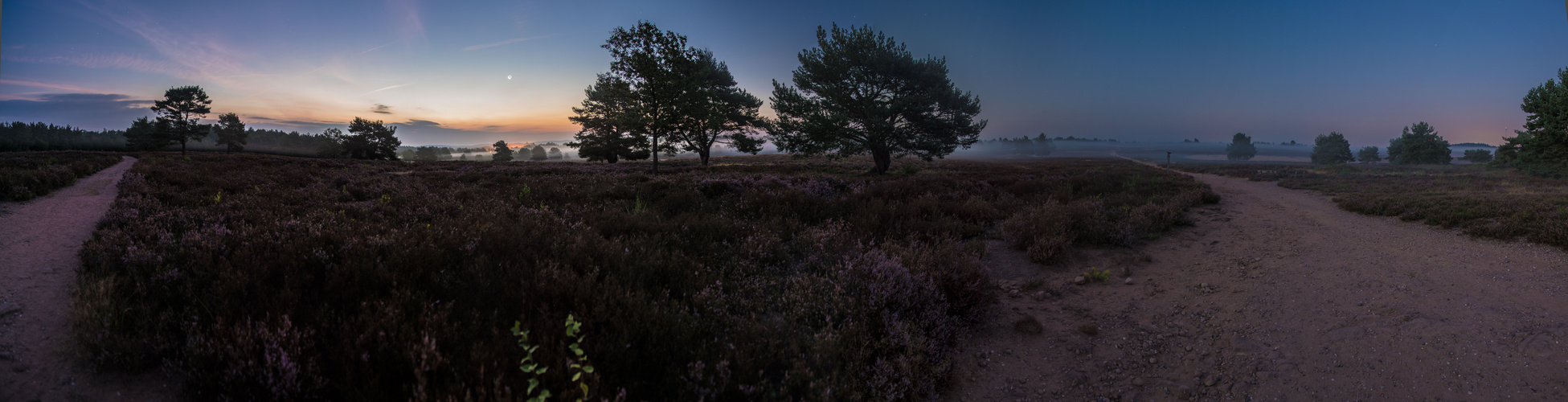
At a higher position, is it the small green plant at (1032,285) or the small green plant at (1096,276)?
the small green plant at (1096,276)

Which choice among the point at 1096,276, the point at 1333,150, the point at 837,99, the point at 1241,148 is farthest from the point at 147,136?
the point at 1241,148

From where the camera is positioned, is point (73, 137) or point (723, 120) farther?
point (73, 137)

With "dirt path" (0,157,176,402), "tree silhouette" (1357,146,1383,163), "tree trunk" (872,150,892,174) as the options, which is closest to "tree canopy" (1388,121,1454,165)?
"tree silhouette" (1357,146,1383,163)

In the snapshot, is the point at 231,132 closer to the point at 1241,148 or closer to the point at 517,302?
the point at 517,302

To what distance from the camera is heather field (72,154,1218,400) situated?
263cm

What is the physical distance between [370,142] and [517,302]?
63.1 metres

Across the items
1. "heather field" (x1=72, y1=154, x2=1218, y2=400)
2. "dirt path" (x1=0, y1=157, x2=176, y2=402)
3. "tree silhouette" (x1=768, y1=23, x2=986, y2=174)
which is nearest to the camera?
"dirt path" (x1=0, y1=157, x2=176, y2=402)

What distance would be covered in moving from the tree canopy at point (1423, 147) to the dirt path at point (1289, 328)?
309 feet

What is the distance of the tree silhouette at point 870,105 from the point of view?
2162 centimetres

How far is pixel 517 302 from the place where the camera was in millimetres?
3547

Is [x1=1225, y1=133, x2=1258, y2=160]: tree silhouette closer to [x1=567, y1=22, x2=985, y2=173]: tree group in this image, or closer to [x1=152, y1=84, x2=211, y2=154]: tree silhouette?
[x1=567, y1=22, x2=985, y2=173]: tree group

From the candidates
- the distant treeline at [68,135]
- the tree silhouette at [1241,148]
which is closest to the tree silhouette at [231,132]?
the distant treeline at [68,135]

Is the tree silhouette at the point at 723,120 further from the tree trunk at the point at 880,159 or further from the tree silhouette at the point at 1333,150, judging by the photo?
the tree silhouette at the point at 1333,150

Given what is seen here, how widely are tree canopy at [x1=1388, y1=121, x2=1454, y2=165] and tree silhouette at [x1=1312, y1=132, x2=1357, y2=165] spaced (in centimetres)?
1611
